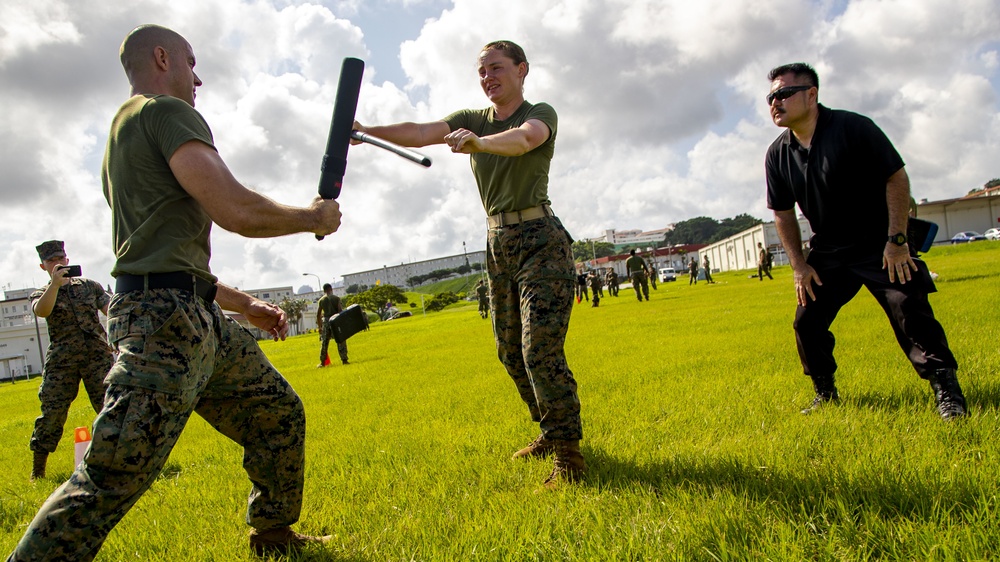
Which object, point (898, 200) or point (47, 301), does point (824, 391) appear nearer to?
point (898, 200)

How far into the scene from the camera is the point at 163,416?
2.35 metres

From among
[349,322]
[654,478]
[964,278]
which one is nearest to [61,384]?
[349,322]

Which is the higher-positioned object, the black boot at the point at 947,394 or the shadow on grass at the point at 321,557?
the black boot at the point at 947,394

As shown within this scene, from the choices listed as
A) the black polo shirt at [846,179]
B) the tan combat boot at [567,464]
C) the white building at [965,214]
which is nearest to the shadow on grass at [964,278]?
the black polo shirt at [846,179]

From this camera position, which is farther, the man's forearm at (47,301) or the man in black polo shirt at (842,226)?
the man's forearm at (47,301)

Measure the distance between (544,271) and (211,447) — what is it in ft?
14.2

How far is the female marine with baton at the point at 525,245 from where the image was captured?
360 centimetres

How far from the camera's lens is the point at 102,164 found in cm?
269

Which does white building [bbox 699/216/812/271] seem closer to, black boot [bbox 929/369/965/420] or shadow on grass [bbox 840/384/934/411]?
shadow on grass [bbox 840/384/934/411]

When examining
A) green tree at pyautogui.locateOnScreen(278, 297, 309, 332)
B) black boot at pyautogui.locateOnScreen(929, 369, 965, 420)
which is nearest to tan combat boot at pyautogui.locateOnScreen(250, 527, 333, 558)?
Result: black boot at pyautogui.locateOnScreen(929, 369, 965, 420)

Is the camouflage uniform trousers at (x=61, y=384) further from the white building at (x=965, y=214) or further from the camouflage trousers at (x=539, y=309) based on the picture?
the white building at (x=965, y=214)

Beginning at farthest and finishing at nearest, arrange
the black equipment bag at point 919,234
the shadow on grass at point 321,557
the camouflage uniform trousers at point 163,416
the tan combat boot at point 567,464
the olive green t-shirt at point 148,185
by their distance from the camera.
A: the black equipment bag at point 919,234, the tan combat boot at point 567,464, the shadow on grass at point 321,557, the olive green t-shirt at point 148,185, the camouflage uniform trousers at point 163,416

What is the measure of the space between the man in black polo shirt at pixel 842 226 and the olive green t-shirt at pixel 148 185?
3785mm

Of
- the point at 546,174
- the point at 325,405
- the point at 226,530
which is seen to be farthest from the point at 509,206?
the point at 325,405
